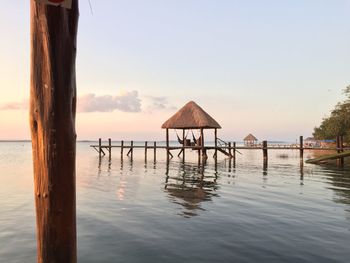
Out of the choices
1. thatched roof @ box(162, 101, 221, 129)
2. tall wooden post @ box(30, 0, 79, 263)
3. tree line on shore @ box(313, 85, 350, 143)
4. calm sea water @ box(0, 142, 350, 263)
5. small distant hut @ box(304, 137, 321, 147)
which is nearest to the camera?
tall wooden post @ box(30, 0, 79, 263)

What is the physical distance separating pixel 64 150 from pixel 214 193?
8814 millimetres

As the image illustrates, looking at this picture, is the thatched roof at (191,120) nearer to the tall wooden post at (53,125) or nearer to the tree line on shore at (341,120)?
the tree line on shore at (341,120)

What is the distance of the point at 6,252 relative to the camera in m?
4.95

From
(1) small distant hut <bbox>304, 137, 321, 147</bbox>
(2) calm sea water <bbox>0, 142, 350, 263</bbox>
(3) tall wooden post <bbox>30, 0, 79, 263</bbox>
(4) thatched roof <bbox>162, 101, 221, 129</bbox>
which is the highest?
(4) thatched roof <bbox>162, 101, 221, 129</bbox>

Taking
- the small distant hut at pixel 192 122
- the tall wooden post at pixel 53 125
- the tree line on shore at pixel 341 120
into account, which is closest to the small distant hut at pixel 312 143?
the tree line on shore at pixel 341 120

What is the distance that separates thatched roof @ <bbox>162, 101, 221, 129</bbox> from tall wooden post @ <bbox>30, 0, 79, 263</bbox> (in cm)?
2525

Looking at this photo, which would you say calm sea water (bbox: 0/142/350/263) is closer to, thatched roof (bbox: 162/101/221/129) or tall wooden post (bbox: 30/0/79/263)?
tall wooden post (bbox: 30/0/79/263)

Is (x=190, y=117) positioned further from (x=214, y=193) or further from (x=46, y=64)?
(x=46, y=64)

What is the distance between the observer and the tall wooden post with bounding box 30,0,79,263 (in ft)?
8.14

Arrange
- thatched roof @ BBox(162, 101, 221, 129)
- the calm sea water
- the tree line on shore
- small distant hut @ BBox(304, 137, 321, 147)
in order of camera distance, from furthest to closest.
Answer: small distant hut @ BBox(304, 137, 321, 147) < the tree line on shore < thatched roof @ BBox(162, 101, 221, 129) < the calm sea water

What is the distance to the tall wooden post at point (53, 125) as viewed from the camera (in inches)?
97.7

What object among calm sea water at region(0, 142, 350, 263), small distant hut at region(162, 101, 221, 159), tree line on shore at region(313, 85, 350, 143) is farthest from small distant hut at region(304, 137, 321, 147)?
calm sea water at region(0, 142, 350, 263)

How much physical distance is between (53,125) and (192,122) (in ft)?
85.6

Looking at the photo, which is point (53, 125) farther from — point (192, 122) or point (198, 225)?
point (192, 122)
